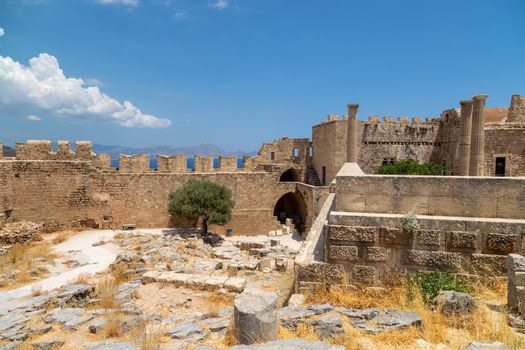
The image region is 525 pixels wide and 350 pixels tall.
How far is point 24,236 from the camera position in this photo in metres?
14.1

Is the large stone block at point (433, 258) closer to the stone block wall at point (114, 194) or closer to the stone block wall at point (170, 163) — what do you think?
the stone block wall at point (114, 194)

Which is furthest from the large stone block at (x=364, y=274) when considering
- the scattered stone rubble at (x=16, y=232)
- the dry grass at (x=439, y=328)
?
the scattered stone rubble at (x=16, y=232)

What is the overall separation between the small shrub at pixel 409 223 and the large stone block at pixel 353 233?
1.24 ft

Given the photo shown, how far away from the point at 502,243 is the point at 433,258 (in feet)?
2.88

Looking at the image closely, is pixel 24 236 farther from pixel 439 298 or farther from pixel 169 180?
pixel 439 298

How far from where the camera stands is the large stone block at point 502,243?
4.46 metres

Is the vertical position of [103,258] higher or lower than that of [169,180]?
lower

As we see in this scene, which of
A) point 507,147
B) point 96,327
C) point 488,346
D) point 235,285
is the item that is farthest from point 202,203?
point 507,147

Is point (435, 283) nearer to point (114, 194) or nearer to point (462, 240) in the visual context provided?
point (462, 240)

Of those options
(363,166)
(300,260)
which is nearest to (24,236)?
(300,260)

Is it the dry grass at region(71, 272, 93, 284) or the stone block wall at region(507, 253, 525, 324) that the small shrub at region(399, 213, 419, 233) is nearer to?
the stone block wall at region(507, 253, 525, 324)

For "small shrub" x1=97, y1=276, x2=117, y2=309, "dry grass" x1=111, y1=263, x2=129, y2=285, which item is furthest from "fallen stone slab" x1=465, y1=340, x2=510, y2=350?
"dry grass" x1=111, y1=263, x2=129, y2=285

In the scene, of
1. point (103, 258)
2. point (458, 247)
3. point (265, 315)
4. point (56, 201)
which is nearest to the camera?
point (265, 315)

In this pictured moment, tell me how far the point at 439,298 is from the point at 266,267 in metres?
7.15
